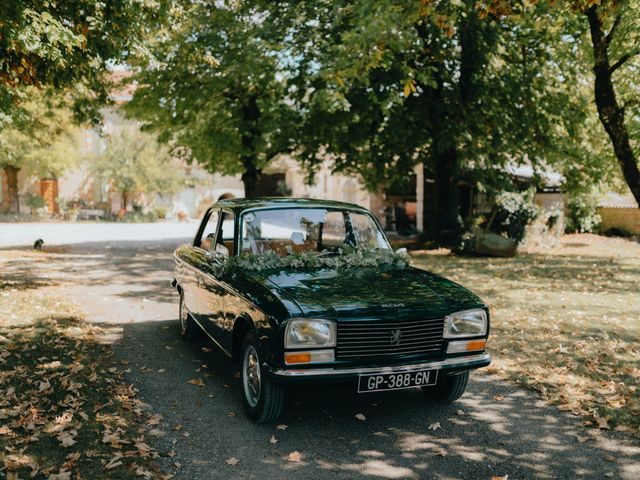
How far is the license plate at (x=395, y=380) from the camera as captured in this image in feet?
14.1

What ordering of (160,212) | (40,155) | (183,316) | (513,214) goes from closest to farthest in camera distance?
1. (183,316)
2. (513,214)
3. (40,155)
4. (160,212)

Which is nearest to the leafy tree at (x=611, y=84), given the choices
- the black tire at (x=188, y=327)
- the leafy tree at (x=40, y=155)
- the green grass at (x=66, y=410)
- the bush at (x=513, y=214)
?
the black tire at (x=188, y=327)

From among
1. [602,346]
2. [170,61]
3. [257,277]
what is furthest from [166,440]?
[170,61]

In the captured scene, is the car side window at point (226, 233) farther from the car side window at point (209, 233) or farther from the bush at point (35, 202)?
the bush at point (35, 202)

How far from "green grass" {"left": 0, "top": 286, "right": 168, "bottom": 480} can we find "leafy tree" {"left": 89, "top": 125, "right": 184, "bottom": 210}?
32.5 meters

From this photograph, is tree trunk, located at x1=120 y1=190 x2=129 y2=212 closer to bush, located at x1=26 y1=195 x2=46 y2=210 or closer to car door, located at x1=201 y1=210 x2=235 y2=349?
bush, located at x1=26 y1=195 x2=46 y2=210

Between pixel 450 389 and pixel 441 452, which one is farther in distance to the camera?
pixel 450 389

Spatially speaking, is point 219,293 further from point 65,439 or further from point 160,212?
point 160,212

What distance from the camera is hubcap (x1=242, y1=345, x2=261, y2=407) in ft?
15.8

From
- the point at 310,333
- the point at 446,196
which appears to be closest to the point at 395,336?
the point at 310,333

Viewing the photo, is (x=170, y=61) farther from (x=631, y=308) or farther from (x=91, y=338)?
(x=631, y=308)

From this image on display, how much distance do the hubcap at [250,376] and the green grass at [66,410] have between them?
90 centimetres

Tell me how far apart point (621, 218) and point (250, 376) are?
2659cm

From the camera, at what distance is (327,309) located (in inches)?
168
